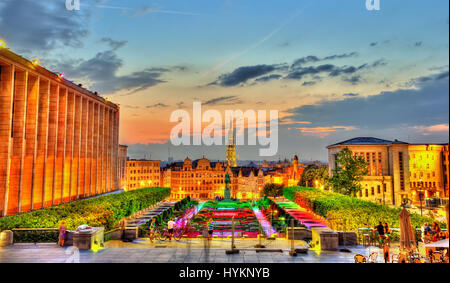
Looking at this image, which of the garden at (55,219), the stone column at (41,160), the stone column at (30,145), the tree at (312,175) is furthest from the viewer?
the tree at (312,175)

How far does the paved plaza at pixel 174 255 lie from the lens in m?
13.5

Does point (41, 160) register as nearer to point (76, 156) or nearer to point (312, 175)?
point (76, 156)

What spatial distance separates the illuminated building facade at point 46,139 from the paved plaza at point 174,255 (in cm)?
1568

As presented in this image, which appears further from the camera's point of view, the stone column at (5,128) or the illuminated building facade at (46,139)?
the illuminated building facade at (46,139)

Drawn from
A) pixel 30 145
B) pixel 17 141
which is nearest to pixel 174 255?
pixel 17 141

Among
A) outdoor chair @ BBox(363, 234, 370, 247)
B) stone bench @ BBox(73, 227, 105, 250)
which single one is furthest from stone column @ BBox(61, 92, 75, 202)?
outdoor chair @ BBox(363, 234, 370, 247)

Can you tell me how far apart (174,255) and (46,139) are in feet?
87.8

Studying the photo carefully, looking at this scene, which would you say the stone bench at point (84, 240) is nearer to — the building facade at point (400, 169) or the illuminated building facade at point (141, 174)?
the building facade at point (400, 169)

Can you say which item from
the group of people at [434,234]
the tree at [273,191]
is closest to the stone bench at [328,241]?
the group of people at [434,234]

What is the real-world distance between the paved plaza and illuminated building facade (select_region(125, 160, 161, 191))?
112889mm

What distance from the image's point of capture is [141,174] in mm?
126812

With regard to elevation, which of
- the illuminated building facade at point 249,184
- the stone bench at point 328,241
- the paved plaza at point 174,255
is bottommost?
the illuminated building facade at point 249,184
